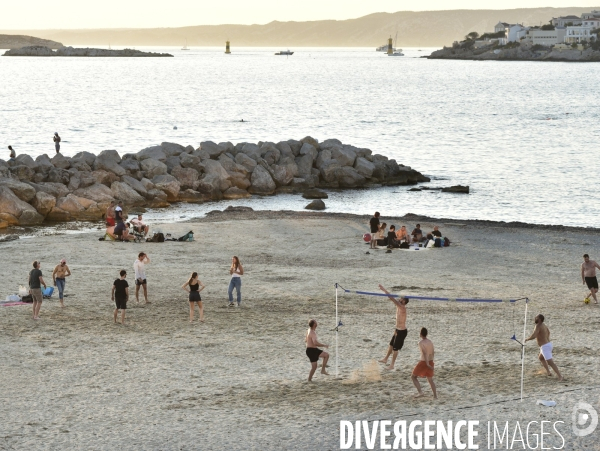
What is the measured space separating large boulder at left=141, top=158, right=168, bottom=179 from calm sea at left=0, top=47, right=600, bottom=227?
370cm

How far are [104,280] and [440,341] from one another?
31.7 feet

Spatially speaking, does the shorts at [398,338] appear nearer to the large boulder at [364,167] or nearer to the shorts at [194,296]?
the shorts at [194,296]

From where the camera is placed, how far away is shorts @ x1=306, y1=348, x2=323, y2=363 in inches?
590

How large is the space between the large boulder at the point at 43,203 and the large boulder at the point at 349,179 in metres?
16.5

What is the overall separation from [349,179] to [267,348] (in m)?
29.2

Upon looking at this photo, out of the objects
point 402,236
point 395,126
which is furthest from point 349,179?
point 395,126

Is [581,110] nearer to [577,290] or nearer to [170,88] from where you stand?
[170,88]

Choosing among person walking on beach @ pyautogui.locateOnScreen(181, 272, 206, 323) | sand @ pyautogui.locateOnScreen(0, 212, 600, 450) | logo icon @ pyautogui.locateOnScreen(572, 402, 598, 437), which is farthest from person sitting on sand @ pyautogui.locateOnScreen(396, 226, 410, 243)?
logo icon @ pyautogui.locateOnScreen(572, 402, 598, 437)

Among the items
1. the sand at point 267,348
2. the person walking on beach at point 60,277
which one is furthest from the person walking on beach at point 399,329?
the person walking on beach at point 60,277

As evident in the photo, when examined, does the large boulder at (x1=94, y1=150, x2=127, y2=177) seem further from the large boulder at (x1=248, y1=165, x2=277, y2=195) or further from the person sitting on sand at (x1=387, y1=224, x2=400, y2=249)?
the person sitting on sand at (x1=387, y1=224, x2=400, y2=249)

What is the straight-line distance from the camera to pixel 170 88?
158875 millimetres

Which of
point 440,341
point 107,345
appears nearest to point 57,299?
point 107,345

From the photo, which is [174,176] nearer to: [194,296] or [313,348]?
[194,296]

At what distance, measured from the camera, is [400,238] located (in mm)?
27891
